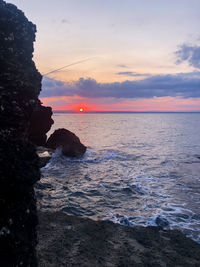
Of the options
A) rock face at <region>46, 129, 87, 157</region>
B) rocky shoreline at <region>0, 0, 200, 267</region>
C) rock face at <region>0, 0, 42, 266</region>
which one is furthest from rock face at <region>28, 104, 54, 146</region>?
rock face at <region>0, 0, 42, 266</region>

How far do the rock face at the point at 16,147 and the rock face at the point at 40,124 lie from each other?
20.3 meters

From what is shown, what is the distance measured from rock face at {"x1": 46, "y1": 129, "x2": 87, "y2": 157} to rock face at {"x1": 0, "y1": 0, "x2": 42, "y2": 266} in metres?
21.4

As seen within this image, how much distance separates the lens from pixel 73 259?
6.55 metres

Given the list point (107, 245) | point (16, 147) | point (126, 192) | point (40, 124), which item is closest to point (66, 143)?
point (40, 124)

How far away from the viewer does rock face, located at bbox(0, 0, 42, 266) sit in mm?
3545

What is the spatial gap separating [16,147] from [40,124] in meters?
23.0

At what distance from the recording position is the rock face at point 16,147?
140 inches

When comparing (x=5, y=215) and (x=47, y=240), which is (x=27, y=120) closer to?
(x=5, y=215)

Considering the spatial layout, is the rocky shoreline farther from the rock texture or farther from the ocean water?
the ocean water

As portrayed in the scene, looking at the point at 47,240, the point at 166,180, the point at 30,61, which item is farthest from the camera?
the point at 166,180

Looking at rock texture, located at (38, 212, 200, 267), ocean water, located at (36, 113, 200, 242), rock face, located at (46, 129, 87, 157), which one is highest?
rock face, located at (46, 129, 87, 157)

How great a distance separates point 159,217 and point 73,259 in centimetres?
566

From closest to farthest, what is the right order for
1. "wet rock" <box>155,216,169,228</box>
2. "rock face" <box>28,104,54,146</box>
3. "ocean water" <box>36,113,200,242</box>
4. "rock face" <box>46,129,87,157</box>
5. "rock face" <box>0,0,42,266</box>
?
"rock face" <box>0,0,42,266</box> < "wet rock" <box>155,216,169,228</box> < "ocean water" <box>36,113,200,242</box> < "rock face" <box>28,104,54,146</box> < "rock face" <box>46,129,87,157</box>

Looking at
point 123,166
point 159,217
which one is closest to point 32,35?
point 159,217
